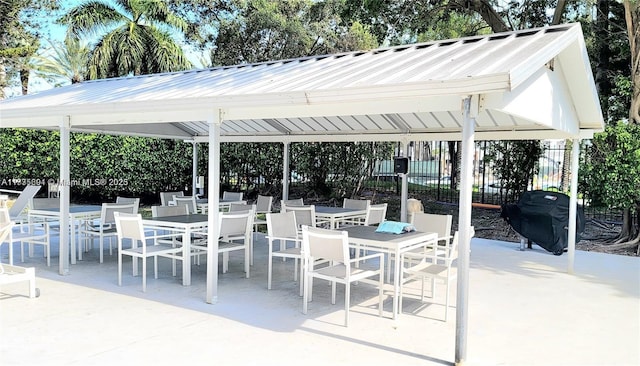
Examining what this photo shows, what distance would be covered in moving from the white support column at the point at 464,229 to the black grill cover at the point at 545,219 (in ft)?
17.0

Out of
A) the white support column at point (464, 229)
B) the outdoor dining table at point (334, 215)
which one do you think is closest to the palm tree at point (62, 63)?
the outdoor dining table at point (334, 215)

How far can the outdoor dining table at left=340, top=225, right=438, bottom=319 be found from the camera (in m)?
4.67

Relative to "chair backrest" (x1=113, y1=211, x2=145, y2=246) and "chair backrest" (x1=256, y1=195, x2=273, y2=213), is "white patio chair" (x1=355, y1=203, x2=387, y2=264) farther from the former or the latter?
"chair backrest" (x1=113, y1=211, x2=145, y2=246)

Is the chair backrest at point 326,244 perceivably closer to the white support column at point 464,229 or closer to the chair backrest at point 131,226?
the white support column at point 464,229

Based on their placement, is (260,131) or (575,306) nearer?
(575,306)

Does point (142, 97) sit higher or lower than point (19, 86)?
lower

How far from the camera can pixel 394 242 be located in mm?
4719

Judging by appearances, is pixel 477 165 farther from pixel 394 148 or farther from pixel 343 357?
pixel 343 357

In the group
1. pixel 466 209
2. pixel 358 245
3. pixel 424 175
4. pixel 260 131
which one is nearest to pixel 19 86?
pixel 260 131

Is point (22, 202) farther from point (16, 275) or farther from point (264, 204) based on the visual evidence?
point (264, 204)

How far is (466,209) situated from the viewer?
3.76m

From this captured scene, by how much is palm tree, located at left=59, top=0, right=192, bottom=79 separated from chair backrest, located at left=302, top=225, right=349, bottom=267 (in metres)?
11.5

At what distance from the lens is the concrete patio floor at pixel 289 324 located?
12.1 feet

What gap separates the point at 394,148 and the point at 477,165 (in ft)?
7.47
